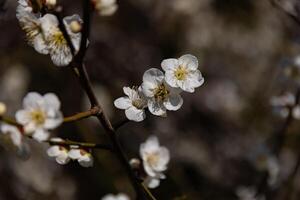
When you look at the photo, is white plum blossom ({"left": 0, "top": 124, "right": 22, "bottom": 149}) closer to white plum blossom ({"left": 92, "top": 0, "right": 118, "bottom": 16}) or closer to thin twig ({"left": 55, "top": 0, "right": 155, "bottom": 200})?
thin twig ({"left": 55, "top": 0, "right": 155, "bottom": 200})

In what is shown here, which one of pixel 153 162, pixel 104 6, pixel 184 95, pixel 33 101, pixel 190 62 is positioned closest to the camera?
pixel 104 6

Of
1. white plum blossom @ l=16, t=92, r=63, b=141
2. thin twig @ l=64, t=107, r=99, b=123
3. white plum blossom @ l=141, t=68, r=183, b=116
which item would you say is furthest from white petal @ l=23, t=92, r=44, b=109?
white plum blossom @ l=141, t=68, r=183, b=116

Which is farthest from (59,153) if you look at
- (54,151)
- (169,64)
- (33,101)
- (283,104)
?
(283,104)

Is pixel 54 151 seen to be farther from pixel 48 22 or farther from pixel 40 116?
pixel 48 22

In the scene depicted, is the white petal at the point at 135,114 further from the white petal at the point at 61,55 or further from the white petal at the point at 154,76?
the white petal at the point at 61,55

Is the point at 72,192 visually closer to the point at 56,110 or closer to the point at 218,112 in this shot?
the point at 218,112

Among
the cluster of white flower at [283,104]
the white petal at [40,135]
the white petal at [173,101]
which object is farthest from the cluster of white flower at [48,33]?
the cluster of white flower at [283,104]

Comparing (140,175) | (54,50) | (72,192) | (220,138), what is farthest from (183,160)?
(54,50)
